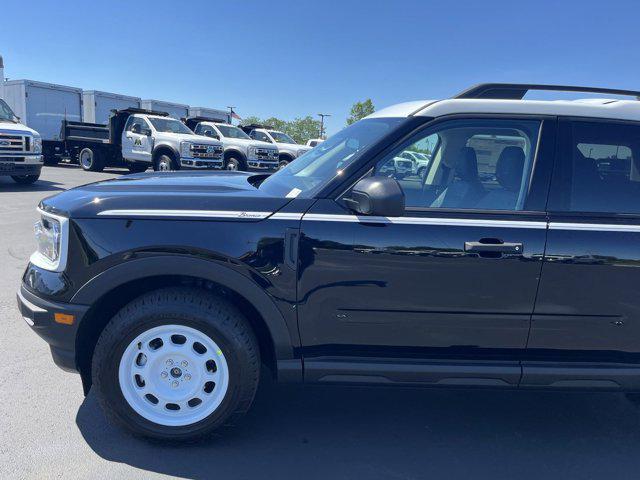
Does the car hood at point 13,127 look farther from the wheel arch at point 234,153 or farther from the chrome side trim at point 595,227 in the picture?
the chrome side trim at point 595,227

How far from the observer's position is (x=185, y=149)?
54.9ft

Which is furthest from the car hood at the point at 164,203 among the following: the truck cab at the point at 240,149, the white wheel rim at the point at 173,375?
the truck cab at the point at 240,149

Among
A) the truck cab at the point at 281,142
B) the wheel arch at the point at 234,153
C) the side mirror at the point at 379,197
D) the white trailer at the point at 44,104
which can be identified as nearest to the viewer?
the side mirror at the point at 379,197

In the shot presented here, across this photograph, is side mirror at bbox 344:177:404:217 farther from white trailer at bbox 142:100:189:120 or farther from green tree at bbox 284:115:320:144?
green tree at bbox 284:115:320:144

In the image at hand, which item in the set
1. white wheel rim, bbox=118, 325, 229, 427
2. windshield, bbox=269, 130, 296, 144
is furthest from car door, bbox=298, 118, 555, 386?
windshield, bbox=269, 130, 296, 144

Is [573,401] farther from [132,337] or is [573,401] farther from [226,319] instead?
[132,337]

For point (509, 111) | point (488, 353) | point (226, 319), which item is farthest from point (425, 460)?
point (509, 111)

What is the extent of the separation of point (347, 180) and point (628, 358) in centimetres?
178

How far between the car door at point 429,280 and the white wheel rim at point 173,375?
0.51 m

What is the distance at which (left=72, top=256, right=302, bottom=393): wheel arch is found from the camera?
2475 mm

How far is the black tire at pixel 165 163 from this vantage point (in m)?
17.0

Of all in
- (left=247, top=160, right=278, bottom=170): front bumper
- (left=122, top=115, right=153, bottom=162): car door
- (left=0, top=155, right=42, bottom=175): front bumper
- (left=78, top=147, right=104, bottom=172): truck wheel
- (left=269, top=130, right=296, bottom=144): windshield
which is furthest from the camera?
(left=269, top=130, right=296, bottom=144): windshield

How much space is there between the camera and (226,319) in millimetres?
2553

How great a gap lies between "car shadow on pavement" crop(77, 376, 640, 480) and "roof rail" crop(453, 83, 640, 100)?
196 centimetres
